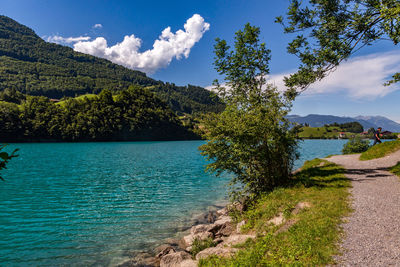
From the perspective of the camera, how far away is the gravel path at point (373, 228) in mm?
6465

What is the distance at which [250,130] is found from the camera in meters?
15.2

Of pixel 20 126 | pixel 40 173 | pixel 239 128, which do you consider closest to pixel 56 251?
pixel 239 128

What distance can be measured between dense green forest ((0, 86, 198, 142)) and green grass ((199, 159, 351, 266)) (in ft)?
496

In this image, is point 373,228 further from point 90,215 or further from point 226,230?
point 90,215

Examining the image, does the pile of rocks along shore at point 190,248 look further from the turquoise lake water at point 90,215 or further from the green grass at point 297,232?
the turquoise lake water at point 90,215

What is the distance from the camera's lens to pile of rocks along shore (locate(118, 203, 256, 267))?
977cm

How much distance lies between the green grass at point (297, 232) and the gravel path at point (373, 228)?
389 millimetres

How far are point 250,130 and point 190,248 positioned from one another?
8.51 meters

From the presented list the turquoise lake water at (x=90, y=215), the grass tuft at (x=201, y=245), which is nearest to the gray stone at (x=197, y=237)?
the grass tuft at (x=201, y=245)

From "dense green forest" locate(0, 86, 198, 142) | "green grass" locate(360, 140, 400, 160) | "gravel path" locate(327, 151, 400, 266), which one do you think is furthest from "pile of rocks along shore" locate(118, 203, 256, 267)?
"dense green forest" locate(0, 86, 198, 142)

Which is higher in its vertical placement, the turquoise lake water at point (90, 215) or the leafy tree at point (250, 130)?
the leafy tree at point (250, 130)

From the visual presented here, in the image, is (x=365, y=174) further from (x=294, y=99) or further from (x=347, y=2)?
(x=347, y=2)

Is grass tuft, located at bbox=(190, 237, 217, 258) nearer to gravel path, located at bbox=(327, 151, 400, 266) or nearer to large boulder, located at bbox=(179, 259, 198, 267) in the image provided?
large boulder, located at bbox=(179, 259, 198, 267)

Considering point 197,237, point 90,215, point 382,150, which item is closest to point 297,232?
point 197,237
